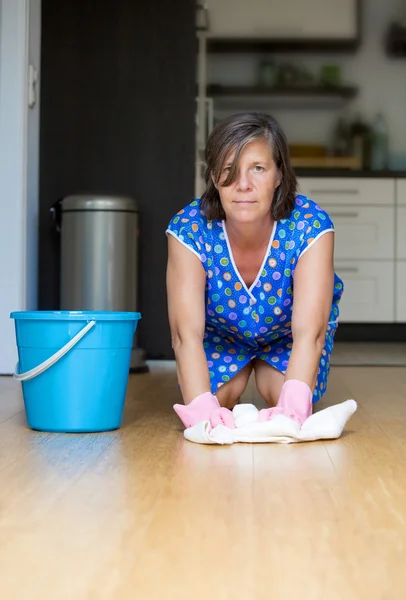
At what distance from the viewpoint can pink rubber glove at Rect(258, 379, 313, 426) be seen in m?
1.83

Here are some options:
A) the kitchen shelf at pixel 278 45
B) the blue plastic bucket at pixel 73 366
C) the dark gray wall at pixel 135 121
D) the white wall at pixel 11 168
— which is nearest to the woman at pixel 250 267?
the blue plastic bucket at pixel 73 366

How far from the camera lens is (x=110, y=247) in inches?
135

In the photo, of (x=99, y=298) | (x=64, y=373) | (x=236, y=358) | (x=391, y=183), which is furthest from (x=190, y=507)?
(x=391, y=183)

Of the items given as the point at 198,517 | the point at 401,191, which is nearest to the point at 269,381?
the point at 198,517

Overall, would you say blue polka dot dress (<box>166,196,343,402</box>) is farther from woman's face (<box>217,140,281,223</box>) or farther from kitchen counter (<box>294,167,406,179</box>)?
kitchen counter (<box>294,167,406,179</box>)

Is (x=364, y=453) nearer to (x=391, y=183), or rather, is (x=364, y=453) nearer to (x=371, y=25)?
(x=391, y=183)

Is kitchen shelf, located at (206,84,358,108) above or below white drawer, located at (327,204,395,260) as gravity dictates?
above

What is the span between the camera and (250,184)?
6.33 ft

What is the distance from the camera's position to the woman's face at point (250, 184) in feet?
6.31

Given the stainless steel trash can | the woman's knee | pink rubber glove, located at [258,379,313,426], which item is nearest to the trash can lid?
the stainless steel trash can

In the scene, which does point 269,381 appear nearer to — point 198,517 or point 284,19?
point 198,517

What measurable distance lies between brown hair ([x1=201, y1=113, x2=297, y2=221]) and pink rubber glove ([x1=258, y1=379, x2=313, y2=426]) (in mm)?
418

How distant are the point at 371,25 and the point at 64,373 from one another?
12.6 ft

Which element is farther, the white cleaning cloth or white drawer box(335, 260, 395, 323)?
white drawer box(335, 260, 395, 323)
